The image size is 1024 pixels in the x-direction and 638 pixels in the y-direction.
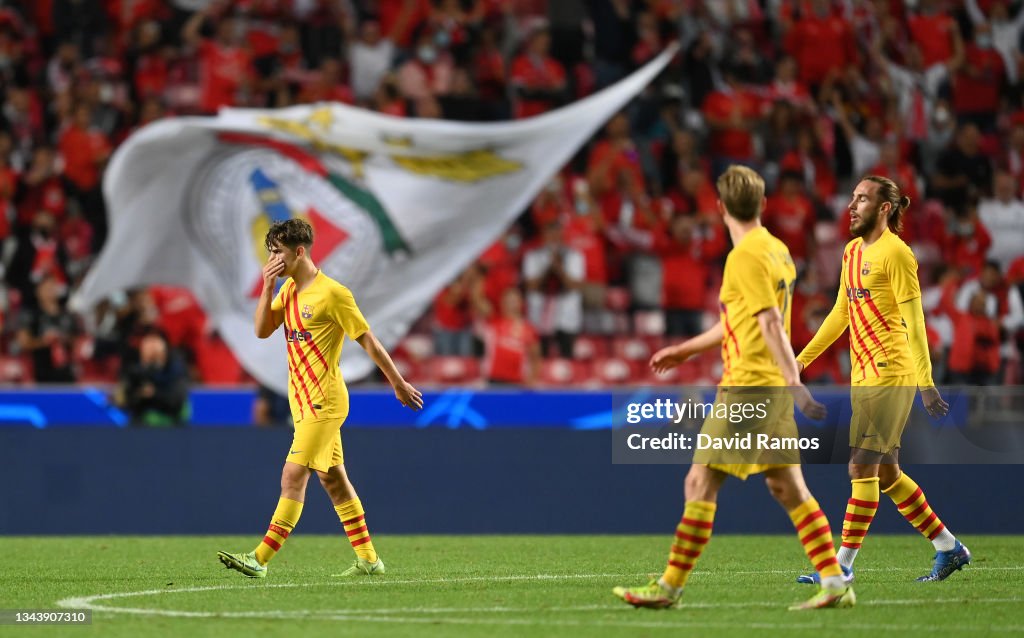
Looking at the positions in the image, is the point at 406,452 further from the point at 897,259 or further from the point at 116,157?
the point at 897,259

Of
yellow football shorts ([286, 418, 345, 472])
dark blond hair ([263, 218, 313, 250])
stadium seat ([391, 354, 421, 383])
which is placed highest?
dark blond hair ([263, 218, 313, 250])

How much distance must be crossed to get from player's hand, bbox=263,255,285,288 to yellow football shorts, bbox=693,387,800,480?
3004mm

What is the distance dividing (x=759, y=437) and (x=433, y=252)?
382 inches

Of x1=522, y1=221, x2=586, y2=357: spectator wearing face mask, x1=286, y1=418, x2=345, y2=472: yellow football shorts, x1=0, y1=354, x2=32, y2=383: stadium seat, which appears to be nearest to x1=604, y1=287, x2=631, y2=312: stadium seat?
x1=522, y1=221, x2=586, y2=357: spectator wearing face mask

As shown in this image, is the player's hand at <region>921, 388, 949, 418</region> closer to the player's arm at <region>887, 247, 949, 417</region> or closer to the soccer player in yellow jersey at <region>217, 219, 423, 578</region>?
the player's arm at <region>887, 247, 949, 417</region>

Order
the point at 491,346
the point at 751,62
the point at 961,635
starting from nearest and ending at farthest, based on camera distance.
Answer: the point at 961,635, the point at 491,346, the point at 751,62


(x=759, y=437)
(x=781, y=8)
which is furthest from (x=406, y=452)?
(x=781, y=8)

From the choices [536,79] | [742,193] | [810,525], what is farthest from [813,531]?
[536,79]

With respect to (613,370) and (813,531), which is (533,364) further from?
(813,531)

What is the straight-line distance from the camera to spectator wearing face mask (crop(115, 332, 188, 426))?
1403 cm

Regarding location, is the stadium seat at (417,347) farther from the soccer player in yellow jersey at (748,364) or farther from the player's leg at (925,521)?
the soccer player in yellow jersey at (748,364)

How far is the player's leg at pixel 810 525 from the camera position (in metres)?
7.29

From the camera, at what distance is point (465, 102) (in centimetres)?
1803

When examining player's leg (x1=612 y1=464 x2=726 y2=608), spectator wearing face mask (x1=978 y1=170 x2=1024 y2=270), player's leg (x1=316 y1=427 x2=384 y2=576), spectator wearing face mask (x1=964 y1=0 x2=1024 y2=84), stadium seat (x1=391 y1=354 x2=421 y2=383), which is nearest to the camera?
player's leg (x1=612 y1=464 x2=726 y2=608)
